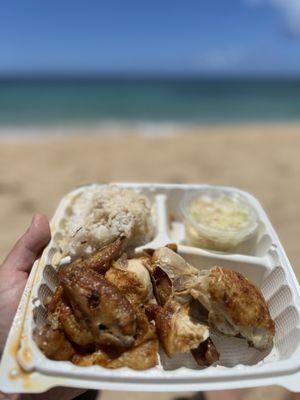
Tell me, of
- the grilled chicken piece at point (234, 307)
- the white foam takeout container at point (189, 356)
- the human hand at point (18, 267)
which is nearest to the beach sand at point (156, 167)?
the white foam takeout container at point (189, 356)

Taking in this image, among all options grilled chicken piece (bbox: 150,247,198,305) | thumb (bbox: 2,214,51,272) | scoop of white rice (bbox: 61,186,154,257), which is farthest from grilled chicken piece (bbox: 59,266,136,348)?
thumb (bbox: 2,214,51,272)

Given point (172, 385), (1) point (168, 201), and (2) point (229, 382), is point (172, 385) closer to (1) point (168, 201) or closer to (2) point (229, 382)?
(2) point (229, 382)

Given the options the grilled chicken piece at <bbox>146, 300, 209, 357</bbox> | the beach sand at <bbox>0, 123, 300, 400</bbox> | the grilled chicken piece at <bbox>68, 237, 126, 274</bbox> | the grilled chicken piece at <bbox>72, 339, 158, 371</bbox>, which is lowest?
the beach sand at <bbox>0, 123, 300, 400</bbox>

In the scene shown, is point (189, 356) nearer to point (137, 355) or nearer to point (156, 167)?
point (137, 355)

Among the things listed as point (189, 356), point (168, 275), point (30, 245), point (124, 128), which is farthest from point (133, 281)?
point (124, 128)

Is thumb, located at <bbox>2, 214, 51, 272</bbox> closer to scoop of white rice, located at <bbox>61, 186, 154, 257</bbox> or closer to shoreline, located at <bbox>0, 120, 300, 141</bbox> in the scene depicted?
scoop of white rice, located at <bbox>61, 186, 154, 257</bbox>

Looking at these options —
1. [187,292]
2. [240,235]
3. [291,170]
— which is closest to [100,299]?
[187,292]
